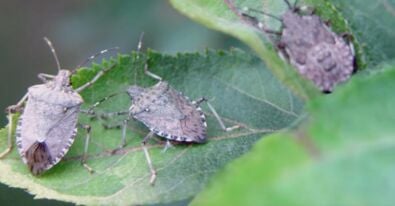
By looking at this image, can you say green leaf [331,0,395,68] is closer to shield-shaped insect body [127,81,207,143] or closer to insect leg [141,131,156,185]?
shield-shaped insect body [127,81,207,143]

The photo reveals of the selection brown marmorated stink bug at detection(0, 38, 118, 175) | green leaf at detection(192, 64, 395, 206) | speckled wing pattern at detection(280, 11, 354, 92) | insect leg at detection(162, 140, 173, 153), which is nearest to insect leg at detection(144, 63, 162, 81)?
brown marmorated stink bug at detection(0, 38, 118, 175)

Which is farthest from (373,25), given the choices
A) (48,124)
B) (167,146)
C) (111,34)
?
(111,34)

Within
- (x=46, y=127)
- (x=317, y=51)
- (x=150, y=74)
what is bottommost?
(x=46, y=127)

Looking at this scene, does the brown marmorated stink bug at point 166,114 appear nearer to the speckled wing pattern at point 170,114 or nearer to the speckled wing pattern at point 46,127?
the speckled wing pattern at point 170,114

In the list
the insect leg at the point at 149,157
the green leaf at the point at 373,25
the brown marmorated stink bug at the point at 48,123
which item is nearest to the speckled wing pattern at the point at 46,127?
the brown marmorated stink bug at the point at 48,123

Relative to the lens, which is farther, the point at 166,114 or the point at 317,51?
the point at 166,114

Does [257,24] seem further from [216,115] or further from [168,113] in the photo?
[168,113]
